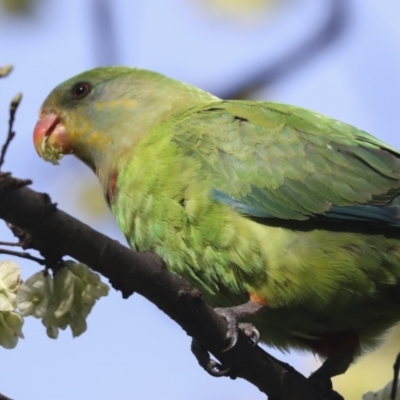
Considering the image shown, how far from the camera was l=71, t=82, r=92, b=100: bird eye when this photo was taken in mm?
4469

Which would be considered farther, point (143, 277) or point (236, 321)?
point (236, 321)

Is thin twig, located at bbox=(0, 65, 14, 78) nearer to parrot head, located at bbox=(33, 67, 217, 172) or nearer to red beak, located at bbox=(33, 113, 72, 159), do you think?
parrot head, located at bbox=(33, 67, 217, 172)

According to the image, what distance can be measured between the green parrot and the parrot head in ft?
0.08

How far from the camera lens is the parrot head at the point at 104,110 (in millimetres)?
4230

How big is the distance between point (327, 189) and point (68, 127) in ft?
5.37

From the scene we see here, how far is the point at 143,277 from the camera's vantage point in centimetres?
260

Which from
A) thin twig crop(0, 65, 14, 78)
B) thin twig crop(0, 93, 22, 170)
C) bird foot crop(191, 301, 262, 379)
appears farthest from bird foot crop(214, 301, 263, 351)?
thin twig crop(0, 65, 14, 78)

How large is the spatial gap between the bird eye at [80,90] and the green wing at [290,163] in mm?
821

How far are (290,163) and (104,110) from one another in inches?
50.4

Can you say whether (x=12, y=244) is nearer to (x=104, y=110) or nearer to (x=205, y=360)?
(x=205, y=360)

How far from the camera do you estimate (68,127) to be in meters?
4.38

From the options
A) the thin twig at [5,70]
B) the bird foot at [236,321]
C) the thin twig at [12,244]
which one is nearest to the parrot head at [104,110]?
the bird foot at [236,321]

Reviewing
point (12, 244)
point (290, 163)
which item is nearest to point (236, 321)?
point (290, 163)

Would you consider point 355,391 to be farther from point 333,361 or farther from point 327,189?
point 327,189
